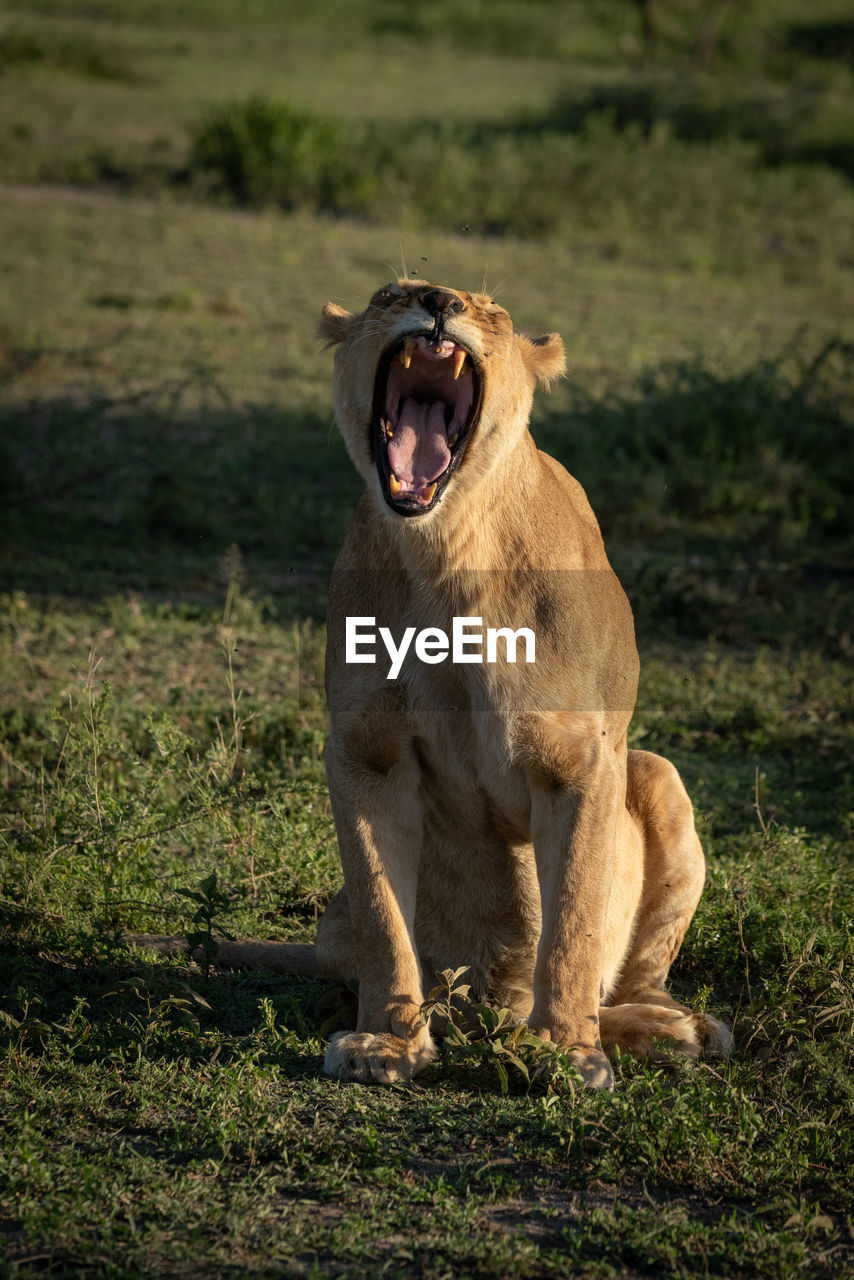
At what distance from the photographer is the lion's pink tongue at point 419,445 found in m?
3.53

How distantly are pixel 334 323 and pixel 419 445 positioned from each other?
42cm

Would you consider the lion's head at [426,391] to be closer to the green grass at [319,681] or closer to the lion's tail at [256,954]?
the green grass at [319,681]

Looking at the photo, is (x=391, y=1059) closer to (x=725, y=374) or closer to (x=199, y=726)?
(x=199, y=726)

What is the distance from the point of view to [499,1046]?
3.33 meters

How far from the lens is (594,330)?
39.1ft

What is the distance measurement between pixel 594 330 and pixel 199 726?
7.25 metres

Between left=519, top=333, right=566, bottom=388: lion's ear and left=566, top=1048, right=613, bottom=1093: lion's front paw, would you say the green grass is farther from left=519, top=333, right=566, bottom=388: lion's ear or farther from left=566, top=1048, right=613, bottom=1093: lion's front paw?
left=519, top=333, right=566, bottom=388: lion's ear

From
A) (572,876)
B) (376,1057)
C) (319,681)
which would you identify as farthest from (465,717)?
(319,681)

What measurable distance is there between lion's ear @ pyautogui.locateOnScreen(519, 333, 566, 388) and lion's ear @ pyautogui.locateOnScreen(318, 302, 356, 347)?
44cm

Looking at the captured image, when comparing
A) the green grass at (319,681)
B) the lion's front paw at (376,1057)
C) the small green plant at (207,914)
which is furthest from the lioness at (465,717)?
the small green plant at (207,914)

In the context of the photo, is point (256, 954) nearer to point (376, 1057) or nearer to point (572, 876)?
point (376, 1057)

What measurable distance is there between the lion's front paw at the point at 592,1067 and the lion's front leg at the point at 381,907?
0.34 meters

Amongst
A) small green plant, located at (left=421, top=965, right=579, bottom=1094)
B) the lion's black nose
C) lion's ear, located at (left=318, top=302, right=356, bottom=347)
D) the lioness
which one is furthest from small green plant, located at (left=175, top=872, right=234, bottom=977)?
the lion's black nose

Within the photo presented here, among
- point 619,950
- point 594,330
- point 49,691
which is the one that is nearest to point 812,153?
point 594,330
